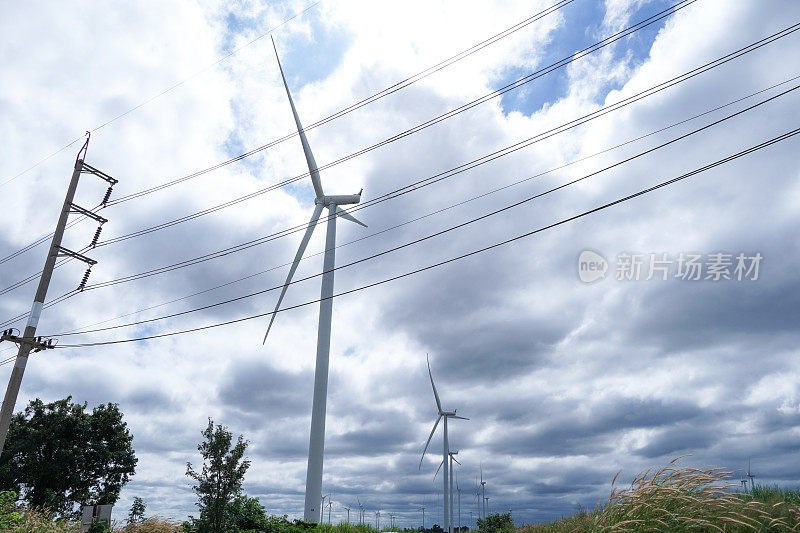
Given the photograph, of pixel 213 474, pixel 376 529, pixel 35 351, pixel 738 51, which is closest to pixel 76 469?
pixel 35 351

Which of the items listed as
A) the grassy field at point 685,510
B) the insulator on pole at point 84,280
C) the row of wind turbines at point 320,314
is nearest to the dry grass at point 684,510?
the grassy field at point 685,510

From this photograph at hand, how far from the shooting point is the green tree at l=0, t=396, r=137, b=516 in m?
53.6

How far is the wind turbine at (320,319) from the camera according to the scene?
3547 cm

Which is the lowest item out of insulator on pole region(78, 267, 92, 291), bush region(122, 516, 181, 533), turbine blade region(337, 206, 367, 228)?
bush region(122, 516, 181, 533)

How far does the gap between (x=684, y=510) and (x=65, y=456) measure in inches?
2369

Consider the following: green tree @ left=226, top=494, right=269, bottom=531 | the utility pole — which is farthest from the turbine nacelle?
green tree @ left=226, top=494, right=269, bottom=531

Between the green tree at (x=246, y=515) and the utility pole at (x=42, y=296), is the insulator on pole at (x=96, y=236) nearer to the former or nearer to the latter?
the utility pole at (x=42, y=296)

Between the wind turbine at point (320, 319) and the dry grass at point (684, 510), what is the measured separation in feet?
64.7

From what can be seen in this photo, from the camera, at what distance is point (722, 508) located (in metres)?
12.2

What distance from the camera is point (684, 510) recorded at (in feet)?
39.3

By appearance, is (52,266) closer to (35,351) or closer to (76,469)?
(35,351)

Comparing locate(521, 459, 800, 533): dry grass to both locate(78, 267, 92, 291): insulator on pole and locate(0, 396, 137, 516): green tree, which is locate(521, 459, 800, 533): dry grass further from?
locate(0, 396, 137, 516): green tree

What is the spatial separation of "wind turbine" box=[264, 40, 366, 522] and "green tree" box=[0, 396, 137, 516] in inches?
1130

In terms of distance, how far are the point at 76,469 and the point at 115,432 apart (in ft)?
16.1
